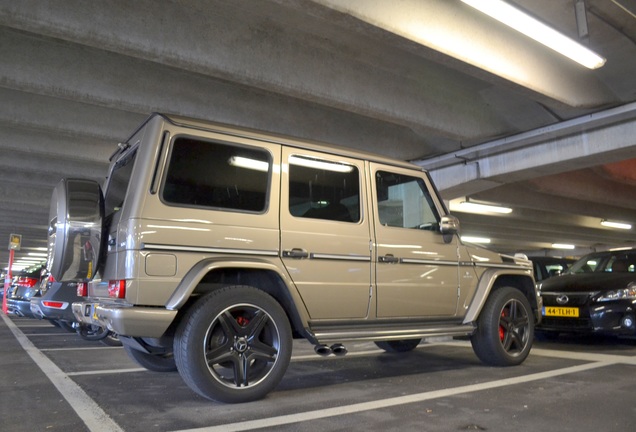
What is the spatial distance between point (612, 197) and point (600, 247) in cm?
1970

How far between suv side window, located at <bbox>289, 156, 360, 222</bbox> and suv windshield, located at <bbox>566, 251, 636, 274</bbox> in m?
5.59

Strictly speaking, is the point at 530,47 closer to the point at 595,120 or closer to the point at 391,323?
the point at 595,120

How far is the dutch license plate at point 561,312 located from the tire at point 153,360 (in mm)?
5589

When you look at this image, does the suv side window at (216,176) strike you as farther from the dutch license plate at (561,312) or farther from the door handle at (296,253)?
the dutch license plate at (561,312)

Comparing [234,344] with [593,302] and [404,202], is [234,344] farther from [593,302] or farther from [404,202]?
[593,302]

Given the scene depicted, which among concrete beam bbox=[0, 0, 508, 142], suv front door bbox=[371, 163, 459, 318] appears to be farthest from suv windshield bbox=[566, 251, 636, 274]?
suv front door bbox=[371, 163, 459, 318]

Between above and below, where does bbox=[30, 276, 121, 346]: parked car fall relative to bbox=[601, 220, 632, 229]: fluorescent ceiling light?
below

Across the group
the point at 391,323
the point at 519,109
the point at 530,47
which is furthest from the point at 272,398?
the point at 519,109

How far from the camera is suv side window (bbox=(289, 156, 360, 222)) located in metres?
4.39

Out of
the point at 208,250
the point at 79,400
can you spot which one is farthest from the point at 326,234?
the point at 79,400

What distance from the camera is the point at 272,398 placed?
399cm

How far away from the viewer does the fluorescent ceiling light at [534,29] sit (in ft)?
14.9

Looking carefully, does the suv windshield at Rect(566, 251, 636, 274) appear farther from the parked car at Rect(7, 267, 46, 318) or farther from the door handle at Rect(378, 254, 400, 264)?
the parked car at Rect(7, 267, 46, 318)

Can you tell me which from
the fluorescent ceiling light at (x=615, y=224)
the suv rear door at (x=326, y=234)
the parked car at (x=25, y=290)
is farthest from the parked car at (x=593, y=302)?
the fluorescent ceiling light at (x=615, y=224)
